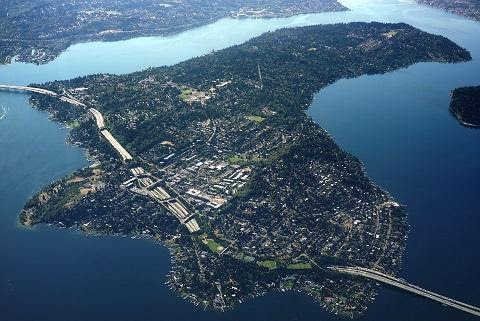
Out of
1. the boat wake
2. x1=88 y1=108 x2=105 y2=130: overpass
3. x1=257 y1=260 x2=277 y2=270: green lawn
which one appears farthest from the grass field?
the boat wake

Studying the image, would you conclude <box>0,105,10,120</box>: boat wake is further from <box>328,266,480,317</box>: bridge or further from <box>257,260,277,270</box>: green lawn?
<box>328,266,480,317</box>: bridge

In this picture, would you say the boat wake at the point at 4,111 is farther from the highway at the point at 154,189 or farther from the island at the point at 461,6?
the island at the point at 461,6

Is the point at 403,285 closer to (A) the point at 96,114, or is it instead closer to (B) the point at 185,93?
(B) the point at 185,93

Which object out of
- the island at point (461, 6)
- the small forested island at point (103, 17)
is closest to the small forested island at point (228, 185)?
the small forested island at point (103, 17)

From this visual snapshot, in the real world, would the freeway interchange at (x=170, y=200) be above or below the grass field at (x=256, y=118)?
below

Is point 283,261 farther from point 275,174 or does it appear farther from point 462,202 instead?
point 462,202
